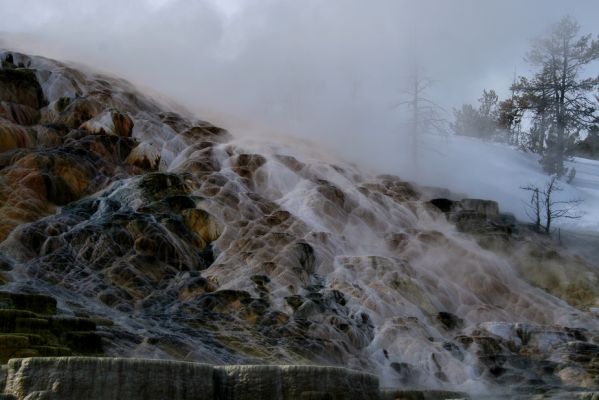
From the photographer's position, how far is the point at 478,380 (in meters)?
16.1

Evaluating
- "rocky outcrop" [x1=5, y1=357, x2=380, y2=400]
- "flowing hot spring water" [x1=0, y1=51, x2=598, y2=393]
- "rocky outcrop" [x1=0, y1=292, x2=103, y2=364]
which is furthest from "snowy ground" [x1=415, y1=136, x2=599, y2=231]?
"rocky outcrop" [x1=5, y1=357, x2=380, y2=400]

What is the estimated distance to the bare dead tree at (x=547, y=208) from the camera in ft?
99.2

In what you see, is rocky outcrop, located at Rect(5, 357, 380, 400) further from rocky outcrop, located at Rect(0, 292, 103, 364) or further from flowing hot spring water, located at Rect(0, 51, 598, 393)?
flowing hot spring water, located at Rect(0, 51, 598, 393)

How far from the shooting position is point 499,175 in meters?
37.1

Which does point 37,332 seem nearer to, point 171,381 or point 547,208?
point 171,381

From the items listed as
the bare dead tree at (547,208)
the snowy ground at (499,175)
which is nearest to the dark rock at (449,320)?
the bare dead tree at (547,208)

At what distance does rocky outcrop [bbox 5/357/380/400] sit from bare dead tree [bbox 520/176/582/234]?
69.1 feet

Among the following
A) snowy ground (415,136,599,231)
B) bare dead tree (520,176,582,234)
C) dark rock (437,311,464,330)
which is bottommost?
dark rock (437,311,464,330)

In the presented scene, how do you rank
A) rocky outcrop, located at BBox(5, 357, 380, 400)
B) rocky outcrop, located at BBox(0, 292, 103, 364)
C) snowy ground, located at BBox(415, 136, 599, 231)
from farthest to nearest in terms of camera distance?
snowy ground, located at BBox(415, 136, 599, 231)
rocky outcrop, located at BBox(0, 292, 103, 364)
rocky outcrop, located at BBox(5, 357, 380, 400)

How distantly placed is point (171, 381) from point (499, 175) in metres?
30.0

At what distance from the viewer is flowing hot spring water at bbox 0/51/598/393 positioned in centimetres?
1579

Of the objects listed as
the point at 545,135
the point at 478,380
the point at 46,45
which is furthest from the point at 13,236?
the point at 545,135

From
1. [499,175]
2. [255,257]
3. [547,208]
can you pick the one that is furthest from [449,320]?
[499,175]

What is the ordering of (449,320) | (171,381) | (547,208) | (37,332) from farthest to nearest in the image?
(547,208) < (449,320) < (37,332) < (171,381)
